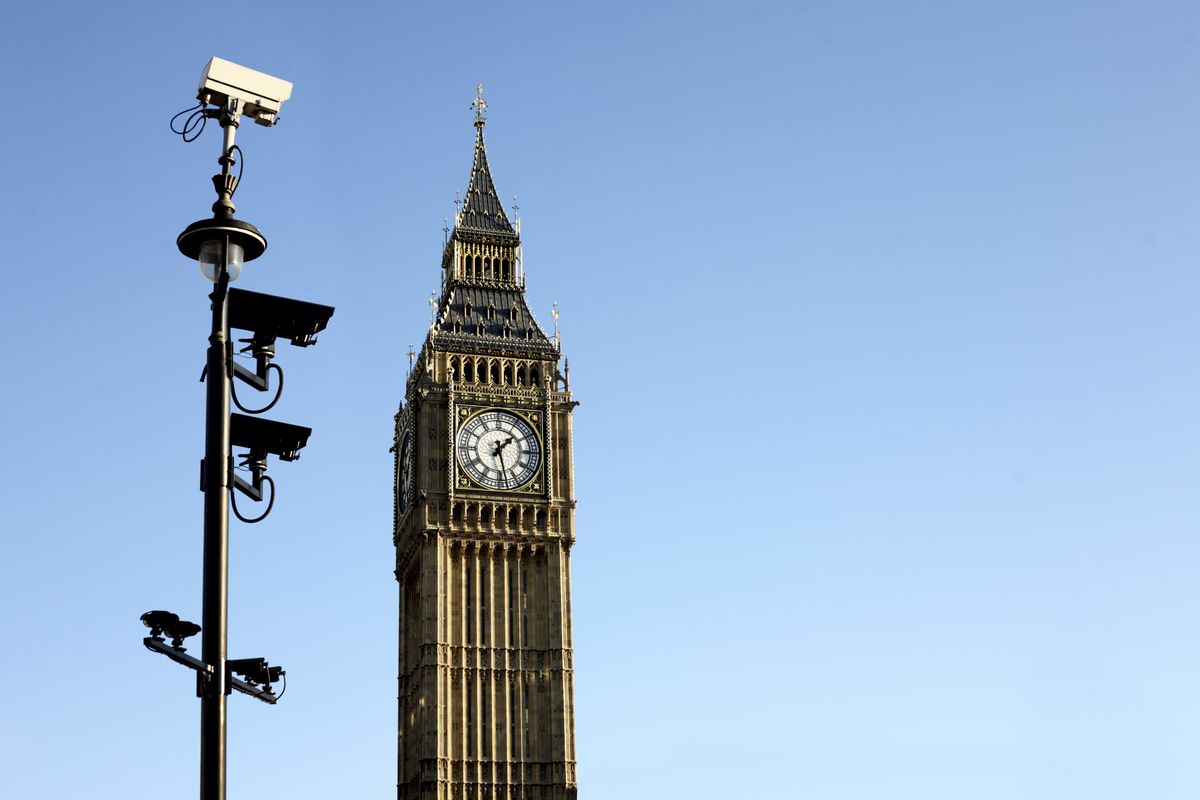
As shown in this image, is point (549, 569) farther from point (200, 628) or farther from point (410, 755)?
point (200, 628)

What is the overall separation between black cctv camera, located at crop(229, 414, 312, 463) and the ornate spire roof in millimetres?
76034

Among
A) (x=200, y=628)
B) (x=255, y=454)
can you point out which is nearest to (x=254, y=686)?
(x=200, y=628)

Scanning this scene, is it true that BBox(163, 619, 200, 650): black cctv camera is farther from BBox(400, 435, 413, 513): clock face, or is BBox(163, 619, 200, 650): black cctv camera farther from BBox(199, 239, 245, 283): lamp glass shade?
BBox(400, 435, 413, 513): clock face

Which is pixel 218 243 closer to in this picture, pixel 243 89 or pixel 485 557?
pixel 243 89

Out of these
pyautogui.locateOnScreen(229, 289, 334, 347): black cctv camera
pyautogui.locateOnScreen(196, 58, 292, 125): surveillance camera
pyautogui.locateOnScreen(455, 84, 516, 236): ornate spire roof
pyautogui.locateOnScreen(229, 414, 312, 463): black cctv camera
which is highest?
pyautogui.locateOnScreen(455, 84, 516, 236): ornate spire roof

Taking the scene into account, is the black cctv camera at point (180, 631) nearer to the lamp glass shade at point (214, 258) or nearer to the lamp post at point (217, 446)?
the lamp post at point (217, 446)

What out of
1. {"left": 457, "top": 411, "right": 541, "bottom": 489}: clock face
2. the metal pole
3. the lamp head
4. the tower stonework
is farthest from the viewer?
{"left": 457, "top": 411, "right": 541, "bottom": 489}: clock face

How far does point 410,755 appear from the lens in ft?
277

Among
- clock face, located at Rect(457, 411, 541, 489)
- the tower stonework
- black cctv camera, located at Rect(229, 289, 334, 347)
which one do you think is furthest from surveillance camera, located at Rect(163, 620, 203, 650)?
clock face, located at Rect(457, 411, 541, 489)

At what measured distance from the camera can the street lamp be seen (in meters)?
16.6

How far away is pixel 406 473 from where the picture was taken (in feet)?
291

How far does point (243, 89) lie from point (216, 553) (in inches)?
195

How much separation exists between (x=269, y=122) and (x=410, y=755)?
227ft

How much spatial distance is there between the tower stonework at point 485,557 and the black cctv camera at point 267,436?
2523 inches
